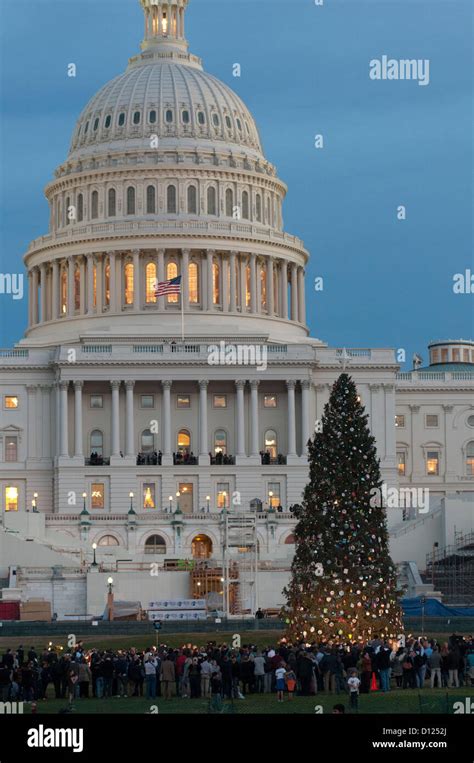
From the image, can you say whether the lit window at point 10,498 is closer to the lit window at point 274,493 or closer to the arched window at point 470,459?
the lit window at point 274,493

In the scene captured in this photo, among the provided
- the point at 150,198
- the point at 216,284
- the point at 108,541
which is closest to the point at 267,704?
the point at 108,541

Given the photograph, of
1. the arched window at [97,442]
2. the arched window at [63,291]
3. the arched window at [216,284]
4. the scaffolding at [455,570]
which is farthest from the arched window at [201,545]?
the arched window at [63,291]

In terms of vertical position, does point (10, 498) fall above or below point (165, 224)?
below

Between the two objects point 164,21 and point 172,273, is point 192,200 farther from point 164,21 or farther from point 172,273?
point 164,21

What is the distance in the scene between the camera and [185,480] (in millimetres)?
125062

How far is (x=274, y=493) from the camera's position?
125 meters

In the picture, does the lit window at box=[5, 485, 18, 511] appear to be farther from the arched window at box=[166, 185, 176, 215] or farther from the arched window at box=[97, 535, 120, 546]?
the arched window at box=[166, 185, 176, 215]

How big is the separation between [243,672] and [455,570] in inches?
1753

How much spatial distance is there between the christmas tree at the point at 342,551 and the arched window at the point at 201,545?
55417 millimetres

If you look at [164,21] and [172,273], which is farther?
[164,21]

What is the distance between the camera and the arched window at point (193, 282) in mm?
140750

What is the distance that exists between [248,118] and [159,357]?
3151cm

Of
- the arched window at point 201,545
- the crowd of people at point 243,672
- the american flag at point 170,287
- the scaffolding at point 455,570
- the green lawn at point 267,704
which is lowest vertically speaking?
the green lawn at point 267,704
